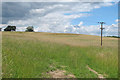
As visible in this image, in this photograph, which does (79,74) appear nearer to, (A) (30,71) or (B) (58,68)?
(B) (58,68)

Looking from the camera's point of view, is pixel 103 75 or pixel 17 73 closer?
pixel 17 73

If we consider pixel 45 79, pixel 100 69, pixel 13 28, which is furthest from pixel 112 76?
pixel 13 28

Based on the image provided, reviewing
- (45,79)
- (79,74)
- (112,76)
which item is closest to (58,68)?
(79,74)

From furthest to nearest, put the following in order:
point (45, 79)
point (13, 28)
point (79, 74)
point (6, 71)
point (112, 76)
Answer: point (13, 28) < point (112, 76) < point (79, 74) < point (45, 79) < point (6, 71)

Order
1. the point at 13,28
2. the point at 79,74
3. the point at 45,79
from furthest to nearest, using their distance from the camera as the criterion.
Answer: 1. the point at 13,28
2. the point at 79,74
3. the point at 45,79

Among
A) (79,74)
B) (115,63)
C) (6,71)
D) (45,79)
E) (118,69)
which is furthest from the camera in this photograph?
(115,63)

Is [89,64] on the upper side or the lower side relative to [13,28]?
lower

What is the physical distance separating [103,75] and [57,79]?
355 cm

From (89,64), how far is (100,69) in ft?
3.85

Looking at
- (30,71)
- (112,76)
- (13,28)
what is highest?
(13,28)

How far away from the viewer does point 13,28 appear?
98.2 meters

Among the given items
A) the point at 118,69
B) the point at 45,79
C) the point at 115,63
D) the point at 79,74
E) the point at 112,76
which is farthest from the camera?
the point at 115,63

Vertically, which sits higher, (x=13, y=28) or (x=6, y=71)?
(x=13, y=28)

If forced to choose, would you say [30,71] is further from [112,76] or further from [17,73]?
[112,76]
